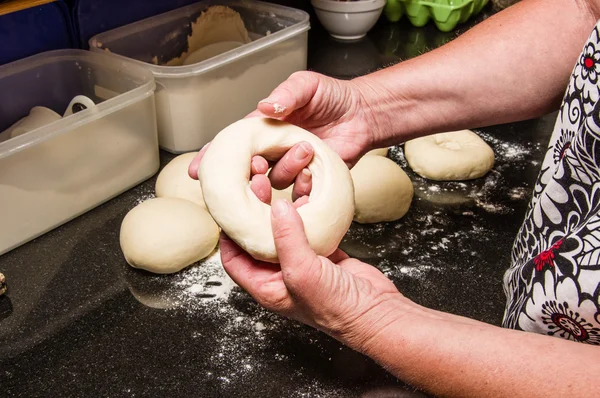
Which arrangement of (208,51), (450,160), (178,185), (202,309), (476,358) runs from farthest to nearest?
(208,51) → (450,160) → (178,185) → (202,309) → (476,358)

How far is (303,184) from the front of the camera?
107 cm

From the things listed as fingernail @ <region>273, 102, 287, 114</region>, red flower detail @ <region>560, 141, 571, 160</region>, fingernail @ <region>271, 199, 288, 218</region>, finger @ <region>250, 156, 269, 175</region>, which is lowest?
finger @ <region>250, 156, 269, 175</region>

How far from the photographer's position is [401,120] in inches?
49.6

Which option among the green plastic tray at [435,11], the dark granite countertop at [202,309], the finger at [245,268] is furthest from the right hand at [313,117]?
the green plastic tray at [435,11]

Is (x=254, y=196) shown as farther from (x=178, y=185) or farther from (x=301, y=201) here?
(x=178, y=185)

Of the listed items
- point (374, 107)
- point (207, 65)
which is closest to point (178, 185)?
point (207, 65)

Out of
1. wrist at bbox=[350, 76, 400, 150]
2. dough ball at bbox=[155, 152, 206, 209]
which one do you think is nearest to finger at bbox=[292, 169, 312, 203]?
wrist at bbox=[350, 76, 400, 150]

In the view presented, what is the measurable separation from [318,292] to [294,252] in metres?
0.07

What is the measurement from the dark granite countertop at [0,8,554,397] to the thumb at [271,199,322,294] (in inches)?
12.2

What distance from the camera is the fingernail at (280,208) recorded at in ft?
2.84

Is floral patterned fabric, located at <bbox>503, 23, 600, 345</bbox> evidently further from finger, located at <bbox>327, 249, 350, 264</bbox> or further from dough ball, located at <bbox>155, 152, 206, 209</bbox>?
dough ball, located at <bbox>155, 152, 206, 209</bbox>

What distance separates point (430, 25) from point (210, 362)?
213 centimetres

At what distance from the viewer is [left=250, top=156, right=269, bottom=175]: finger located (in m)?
1.03

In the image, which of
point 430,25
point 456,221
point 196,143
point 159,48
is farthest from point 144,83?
point 430,25
